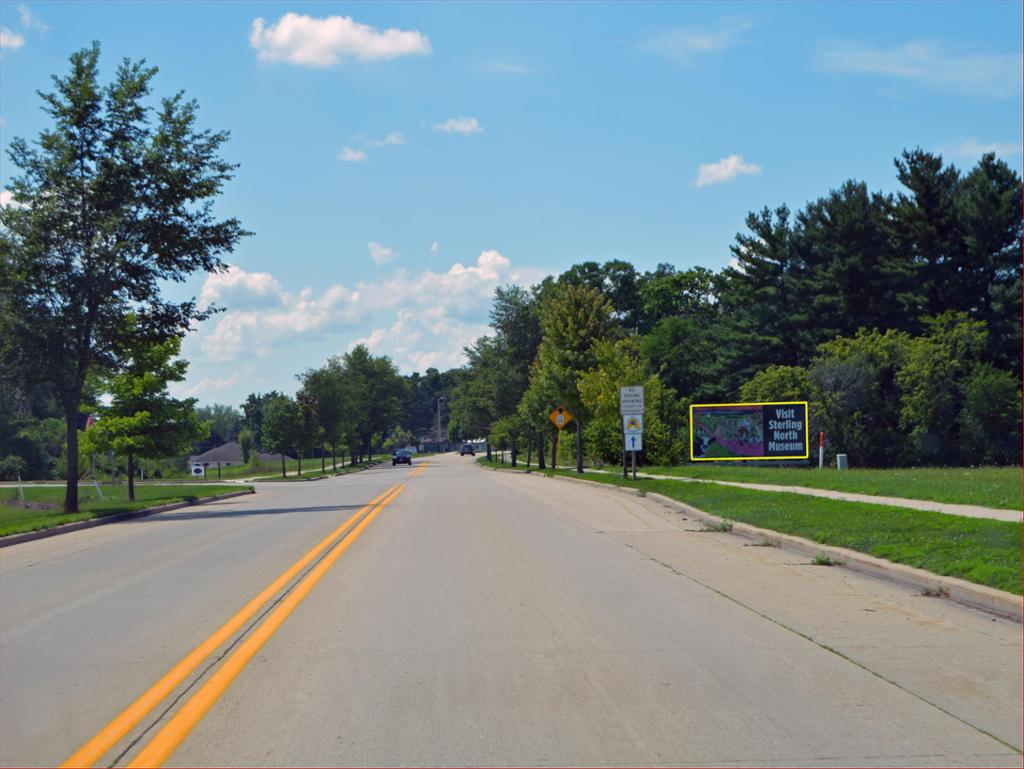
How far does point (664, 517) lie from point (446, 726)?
52.7ft

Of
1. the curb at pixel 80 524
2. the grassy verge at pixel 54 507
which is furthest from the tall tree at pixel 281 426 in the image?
the curb at pixel 80 524

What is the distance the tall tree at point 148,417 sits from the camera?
1342 inches

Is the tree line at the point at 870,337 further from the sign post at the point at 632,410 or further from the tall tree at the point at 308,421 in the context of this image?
the tall tree at the point at 308,421

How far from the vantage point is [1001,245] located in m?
53.7

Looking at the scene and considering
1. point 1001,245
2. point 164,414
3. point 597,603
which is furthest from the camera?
point 1001,245

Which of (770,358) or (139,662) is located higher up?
(770,358)

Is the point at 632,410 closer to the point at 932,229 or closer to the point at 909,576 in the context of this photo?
the point at 909,576

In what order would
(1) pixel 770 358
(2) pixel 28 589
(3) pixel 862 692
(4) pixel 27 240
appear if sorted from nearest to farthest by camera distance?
(3) pixel 862 692, (2) pixel 28 589, (4) pixel 27 240, (1) pixel 770 358

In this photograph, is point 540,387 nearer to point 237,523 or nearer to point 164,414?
point 164,414

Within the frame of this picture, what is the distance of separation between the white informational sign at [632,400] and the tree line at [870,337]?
Result: 6828 mm

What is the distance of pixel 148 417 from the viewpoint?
34.2 meters

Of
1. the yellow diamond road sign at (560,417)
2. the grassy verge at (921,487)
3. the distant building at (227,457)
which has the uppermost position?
the yellow diamond road sign at (560,417)

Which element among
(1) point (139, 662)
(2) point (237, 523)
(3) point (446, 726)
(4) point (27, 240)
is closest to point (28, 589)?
(1) point (139, 662)

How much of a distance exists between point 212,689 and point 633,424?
27.5 meters
